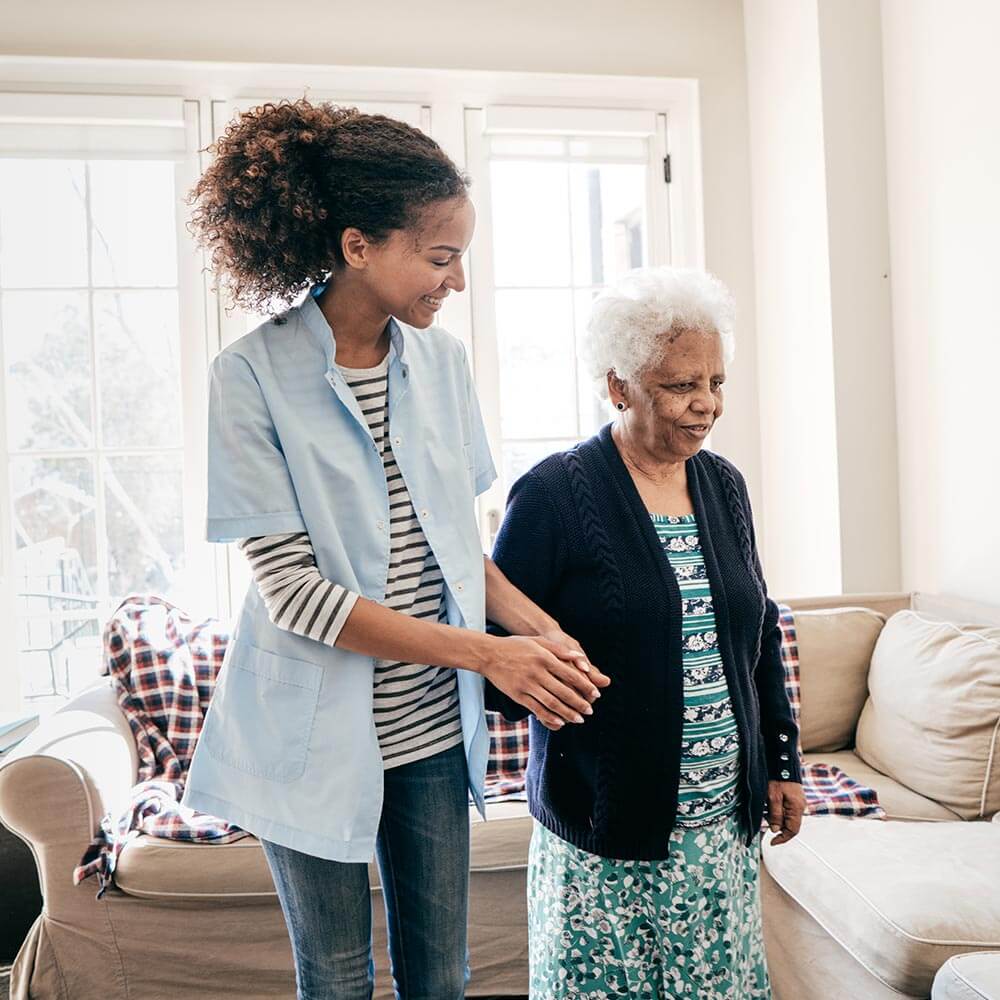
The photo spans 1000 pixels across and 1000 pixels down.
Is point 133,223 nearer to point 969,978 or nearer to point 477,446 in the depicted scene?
point 477,446

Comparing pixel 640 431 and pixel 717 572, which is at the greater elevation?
pixel 640 431

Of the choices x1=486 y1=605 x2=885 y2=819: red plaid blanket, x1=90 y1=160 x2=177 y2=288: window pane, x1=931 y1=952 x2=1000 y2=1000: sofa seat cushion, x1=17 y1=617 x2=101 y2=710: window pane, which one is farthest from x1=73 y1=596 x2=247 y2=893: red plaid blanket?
x1=931 y1=952 x2=1000 y2=1000: sofa seat cushion

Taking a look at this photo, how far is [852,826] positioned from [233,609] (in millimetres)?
1929

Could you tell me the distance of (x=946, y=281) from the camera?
266 cm

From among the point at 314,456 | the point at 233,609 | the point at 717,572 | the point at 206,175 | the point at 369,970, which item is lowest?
the point at 369,970

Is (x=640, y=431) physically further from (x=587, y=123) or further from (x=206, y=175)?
(x=587, y=123)

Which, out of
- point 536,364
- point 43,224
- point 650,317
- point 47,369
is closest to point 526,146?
point 536,364

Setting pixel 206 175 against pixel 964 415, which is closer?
pixel 206 175

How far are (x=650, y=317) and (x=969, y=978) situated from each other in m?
1.04

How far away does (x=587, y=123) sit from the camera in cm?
327

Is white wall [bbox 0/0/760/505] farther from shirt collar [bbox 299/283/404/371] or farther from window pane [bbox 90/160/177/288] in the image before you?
shirt collar [bbox 299/283/404/371]

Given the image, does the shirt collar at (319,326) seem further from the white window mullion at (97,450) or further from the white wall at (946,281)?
the white window mullion at (97,450)

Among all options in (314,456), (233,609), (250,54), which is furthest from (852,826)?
(250,54)

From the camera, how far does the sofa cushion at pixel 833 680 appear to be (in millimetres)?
2602
